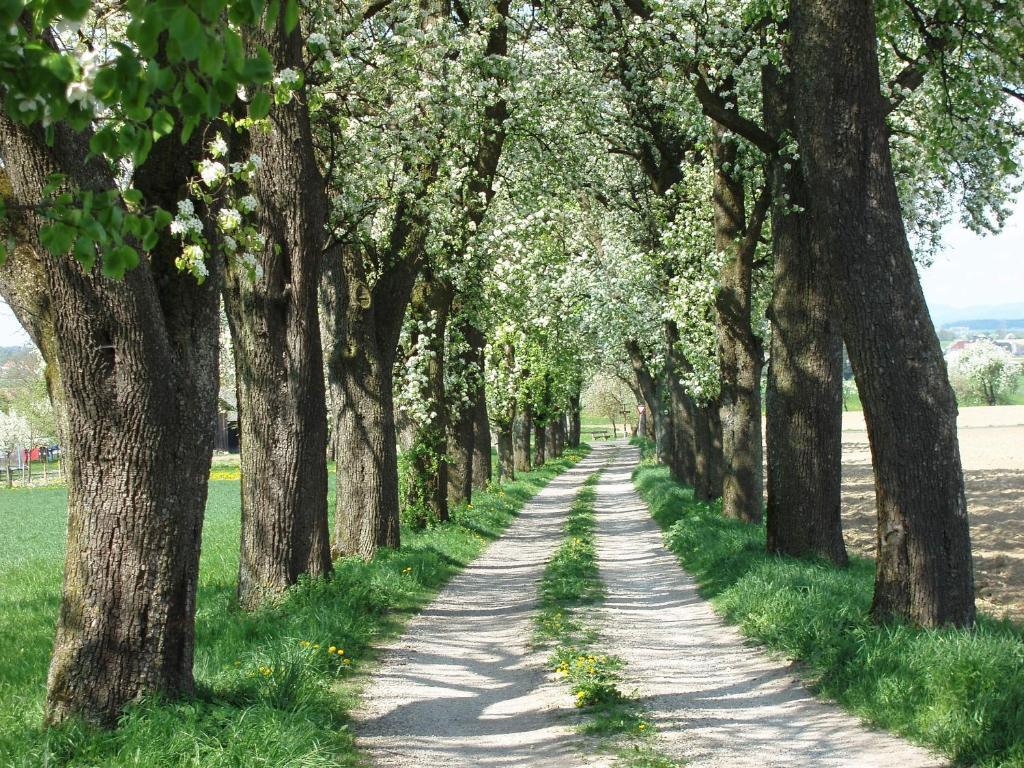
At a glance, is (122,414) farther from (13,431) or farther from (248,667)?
(13,431)

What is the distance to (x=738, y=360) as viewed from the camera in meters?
18.2

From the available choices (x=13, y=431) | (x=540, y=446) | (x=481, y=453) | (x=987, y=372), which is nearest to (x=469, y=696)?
(x=481, y=453)

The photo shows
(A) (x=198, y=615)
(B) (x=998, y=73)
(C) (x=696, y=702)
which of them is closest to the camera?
(C) (x=696, y=702)

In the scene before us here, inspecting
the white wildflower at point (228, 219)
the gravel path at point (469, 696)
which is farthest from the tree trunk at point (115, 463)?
the gravel path at point (469, 696)

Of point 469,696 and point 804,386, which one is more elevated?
point 804,386

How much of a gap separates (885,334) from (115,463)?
5.87 metres

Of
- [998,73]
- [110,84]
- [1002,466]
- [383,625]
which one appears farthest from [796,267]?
[1002,466]

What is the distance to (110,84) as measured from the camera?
9.62 feet

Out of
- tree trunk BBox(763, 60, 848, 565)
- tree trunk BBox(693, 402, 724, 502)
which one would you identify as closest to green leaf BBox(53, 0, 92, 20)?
tree trunk BBox(763, 60, 848, 565)

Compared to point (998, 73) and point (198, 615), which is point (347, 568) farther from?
point (998, 73)

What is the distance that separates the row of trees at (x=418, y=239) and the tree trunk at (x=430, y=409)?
0.07 meters

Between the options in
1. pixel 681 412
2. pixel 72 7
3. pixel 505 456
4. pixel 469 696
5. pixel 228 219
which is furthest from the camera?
pixel 505 456

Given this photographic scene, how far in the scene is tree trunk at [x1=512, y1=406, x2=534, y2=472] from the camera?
42750mm

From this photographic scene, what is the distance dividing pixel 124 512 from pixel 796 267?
9103 mm
